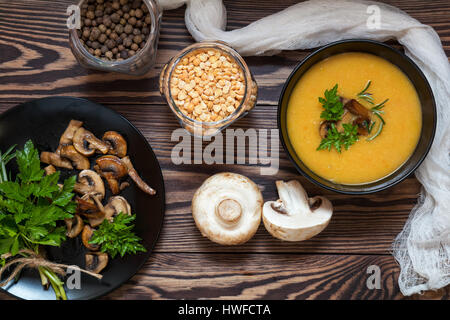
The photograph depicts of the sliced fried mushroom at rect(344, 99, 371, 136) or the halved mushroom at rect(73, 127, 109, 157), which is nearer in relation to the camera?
the sliced fried mushroom at rect(344, 99, 371, 136)

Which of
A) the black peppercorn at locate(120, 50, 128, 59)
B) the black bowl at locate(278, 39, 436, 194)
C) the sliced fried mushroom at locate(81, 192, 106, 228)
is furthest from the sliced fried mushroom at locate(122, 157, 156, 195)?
the black bowl at locate(278, 39, 436, 194)

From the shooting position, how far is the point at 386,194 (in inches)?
64.9

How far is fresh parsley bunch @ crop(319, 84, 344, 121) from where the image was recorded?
4.61 feet

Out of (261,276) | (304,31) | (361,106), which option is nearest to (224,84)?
(304,31)

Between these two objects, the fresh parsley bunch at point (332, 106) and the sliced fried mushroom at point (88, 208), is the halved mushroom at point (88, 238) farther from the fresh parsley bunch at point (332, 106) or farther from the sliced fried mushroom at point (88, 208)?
the fresh parsley bunch at point (332, 106)

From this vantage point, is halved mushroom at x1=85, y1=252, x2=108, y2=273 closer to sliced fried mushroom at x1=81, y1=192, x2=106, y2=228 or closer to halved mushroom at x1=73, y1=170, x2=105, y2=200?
sliced fried mushroom at x1=81, y1=192, x2=106, y2=228

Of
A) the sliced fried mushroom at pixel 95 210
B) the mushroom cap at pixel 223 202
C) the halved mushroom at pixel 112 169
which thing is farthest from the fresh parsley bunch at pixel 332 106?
the sliced fried mushroom at pixel 95 210

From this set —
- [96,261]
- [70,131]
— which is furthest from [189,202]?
[70,131]

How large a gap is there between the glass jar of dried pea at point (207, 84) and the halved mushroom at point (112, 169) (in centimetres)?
28

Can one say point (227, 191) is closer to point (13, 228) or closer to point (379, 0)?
point (13, 228)

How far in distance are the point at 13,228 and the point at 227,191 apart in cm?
74

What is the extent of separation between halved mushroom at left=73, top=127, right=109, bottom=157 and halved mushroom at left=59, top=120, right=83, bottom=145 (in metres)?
0.02
